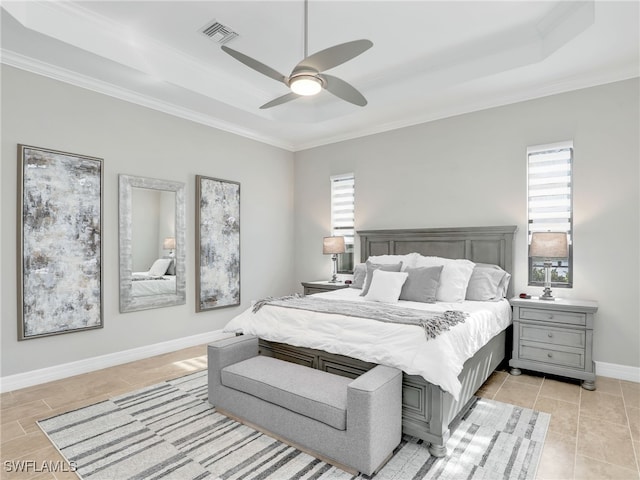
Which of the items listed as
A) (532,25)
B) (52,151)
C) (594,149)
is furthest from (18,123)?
(594,149)

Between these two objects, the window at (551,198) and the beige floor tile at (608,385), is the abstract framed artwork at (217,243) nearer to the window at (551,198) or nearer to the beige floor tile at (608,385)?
the window at (551,198)

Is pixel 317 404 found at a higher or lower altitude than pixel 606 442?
higher

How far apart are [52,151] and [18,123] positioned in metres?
0.34

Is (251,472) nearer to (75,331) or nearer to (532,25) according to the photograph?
(75,331)

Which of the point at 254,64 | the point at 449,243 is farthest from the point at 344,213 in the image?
the point at 254,64

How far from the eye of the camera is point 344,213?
19.0ft

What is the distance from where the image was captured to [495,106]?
429cm

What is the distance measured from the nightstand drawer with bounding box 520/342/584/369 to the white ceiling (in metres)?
2.77

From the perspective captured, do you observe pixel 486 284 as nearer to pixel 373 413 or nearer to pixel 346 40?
pixel 373 413

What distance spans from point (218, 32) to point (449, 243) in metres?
3.53

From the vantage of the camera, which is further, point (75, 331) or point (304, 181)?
point (304, 181)

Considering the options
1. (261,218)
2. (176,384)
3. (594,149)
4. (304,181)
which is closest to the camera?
(176,384)

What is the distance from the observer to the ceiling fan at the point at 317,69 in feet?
7.56

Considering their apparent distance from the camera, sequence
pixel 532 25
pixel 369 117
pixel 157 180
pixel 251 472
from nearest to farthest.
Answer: pixel 251 472 < pixel 532 25 < pixel 157 180 < pixel 369 117
